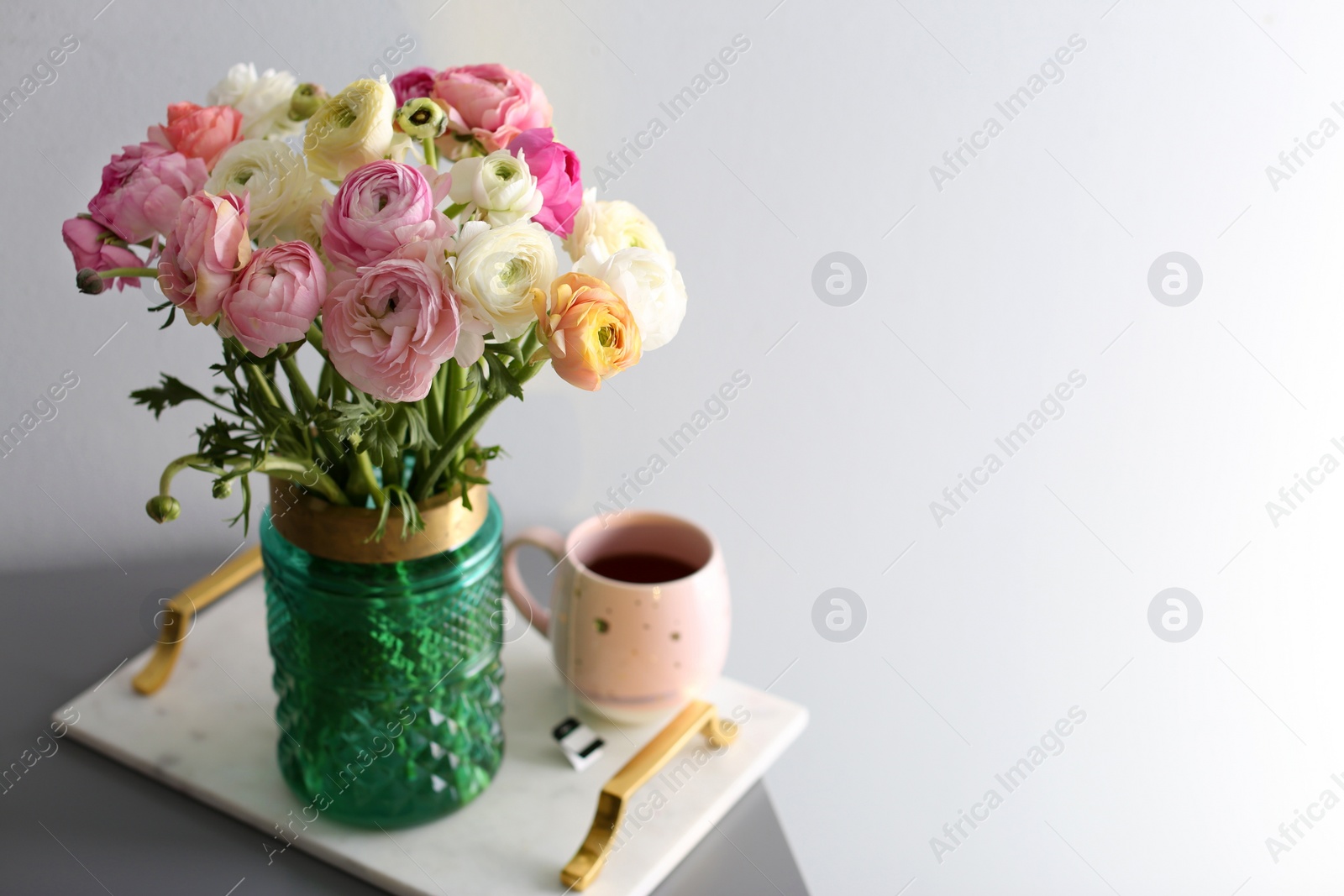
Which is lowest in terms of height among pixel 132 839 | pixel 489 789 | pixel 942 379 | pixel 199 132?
pixel 132 839

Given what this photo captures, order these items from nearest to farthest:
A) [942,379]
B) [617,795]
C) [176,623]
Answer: [617,795] → [176,623] → [942,379]

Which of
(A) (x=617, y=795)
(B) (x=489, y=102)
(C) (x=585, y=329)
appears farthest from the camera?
(A) (x=617, y=795)

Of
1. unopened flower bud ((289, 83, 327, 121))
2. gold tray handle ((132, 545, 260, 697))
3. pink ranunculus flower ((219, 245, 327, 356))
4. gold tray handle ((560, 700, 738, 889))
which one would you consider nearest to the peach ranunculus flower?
pink ranunculus flower ((219, 245, 327, 356))

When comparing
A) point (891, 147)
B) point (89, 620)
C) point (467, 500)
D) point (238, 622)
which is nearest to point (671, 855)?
point (467, 500)

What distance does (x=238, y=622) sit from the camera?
3.31 ft

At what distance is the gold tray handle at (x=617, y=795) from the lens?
78 centimetres

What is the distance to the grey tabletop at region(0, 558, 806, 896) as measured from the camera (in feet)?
2.57

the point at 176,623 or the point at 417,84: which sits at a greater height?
the point at 417,84

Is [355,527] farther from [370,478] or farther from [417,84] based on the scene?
[417,84]

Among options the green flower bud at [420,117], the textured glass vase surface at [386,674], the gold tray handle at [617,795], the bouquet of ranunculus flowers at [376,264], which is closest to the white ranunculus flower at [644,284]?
the bouquet of ranunculus flowers at [376,264]

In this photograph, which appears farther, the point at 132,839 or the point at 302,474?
the point at 132,839

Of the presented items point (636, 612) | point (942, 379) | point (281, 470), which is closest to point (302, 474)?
point (281, 470)

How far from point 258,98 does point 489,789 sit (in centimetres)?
47

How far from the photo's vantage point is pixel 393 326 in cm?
57
